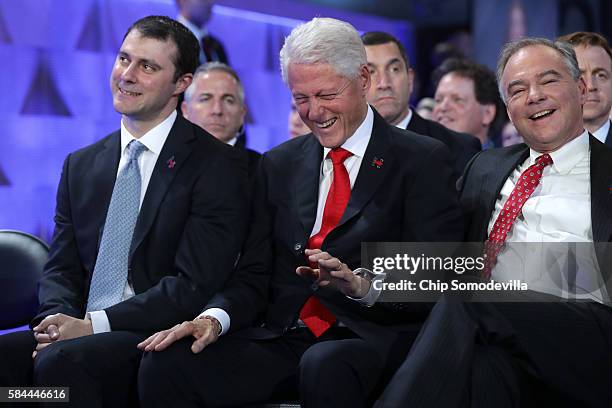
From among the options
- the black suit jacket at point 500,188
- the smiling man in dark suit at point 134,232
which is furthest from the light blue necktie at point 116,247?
the black suit jacket at point 500,188

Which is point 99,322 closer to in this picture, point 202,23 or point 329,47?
point 329,47

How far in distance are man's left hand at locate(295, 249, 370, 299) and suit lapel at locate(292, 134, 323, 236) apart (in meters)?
0.28

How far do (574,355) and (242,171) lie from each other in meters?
1.19

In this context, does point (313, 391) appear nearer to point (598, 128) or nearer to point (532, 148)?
point (532, 148)

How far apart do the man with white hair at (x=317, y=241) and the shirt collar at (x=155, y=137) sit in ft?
1.20

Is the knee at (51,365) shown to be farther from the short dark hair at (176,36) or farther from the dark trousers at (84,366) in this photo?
the short dark hair at (176,36)

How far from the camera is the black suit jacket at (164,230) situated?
105 inches

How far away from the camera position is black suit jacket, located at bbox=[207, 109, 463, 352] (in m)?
2.57

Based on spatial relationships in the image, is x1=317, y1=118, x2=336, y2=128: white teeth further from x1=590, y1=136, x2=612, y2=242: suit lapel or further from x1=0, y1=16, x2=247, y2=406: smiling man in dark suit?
x1=590, y1=136, x2=612, y2=242: suit lapel

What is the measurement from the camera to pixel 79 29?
5.55 meters

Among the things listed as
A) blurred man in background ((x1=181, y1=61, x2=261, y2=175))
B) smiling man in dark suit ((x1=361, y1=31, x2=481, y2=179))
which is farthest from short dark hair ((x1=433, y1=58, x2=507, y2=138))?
blurred man in background ((x1=181, y1=61, x2=261, y2=175))

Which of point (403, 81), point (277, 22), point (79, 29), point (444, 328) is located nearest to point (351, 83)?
point (444, 328)

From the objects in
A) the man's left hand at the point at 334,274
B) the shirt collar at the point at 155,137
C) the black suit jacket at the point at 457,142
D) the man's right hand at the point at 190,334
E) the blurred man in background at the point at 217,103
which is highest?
the blurred man in background at the point at 217,103

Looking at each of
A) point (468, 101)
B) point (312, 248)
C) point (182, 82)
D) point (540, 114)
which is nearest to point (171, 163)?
point (182, 82)
